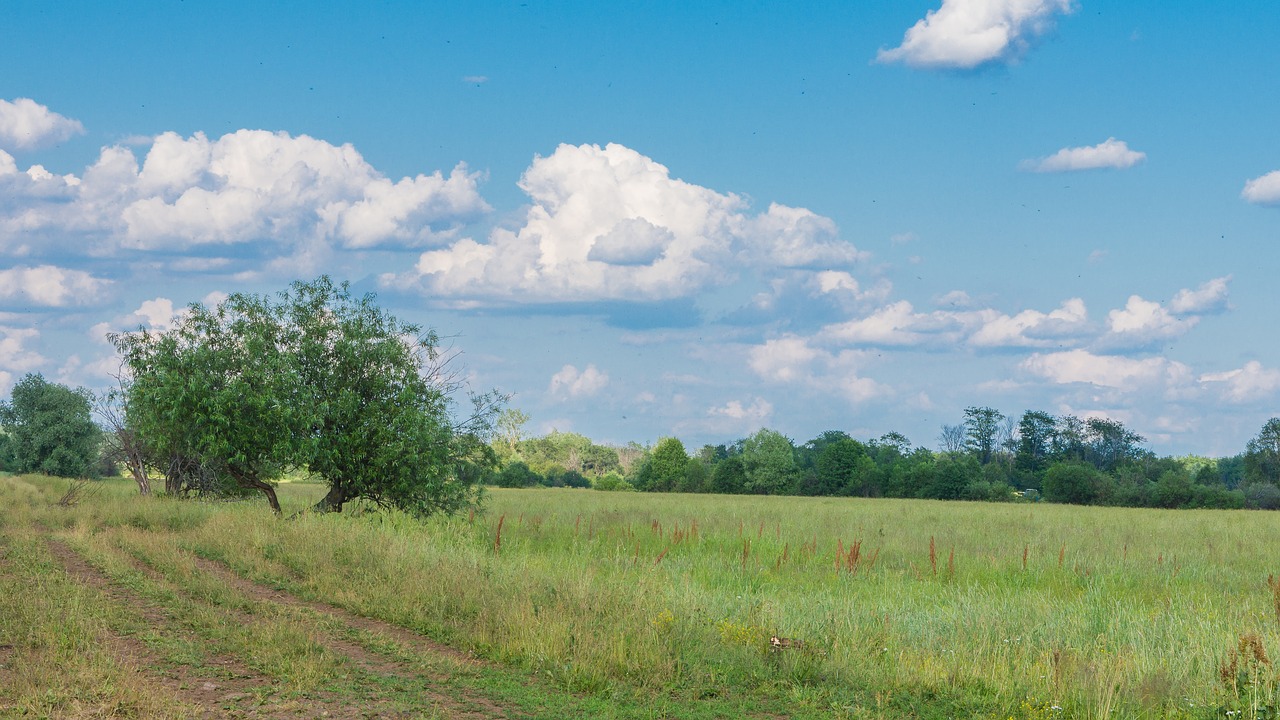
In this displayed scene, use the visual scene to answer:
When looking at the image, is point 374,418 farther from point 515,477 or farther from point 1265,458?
point 1265,458

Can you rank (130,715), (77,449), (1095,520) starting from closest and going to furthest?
(130,715) → (1095,520) → (77,449)

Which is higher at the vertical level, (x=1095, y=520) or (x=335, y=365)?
(x=335, y=365)

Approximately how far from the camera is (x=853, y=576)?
17.2 metres

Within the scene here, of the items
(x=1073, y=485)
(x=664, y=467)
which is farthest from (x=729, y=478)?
(x=1073, y=485)

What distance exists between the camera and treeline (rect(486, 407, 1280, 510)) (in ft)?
236

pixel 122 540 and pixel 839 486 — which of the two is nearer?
pixel 122 540

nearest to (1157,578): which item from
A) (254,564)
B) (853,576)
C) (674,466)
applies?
(853,576)

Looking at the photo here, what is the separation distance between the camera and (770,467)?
9119cm

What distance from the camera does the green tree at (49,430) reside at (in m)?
66.3

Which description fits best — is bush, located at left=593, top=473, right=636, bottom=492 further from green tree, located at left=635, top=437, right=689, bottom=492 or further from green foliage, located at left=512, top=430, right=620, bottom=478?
green foliage, located at left=512, top=430, right=620, bottom=478

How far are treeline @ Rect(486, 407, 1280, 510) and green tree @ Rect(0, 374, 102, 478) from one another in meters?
33.6

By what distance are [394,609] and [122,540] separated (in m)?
9.58

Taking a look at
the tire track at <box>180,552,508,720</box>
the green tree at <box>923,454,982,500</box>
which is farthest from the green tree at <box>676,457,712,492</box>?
the tire track at <box>180,552,508,720</box>

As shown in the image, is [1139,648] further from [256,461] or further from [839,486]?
[839,486]
